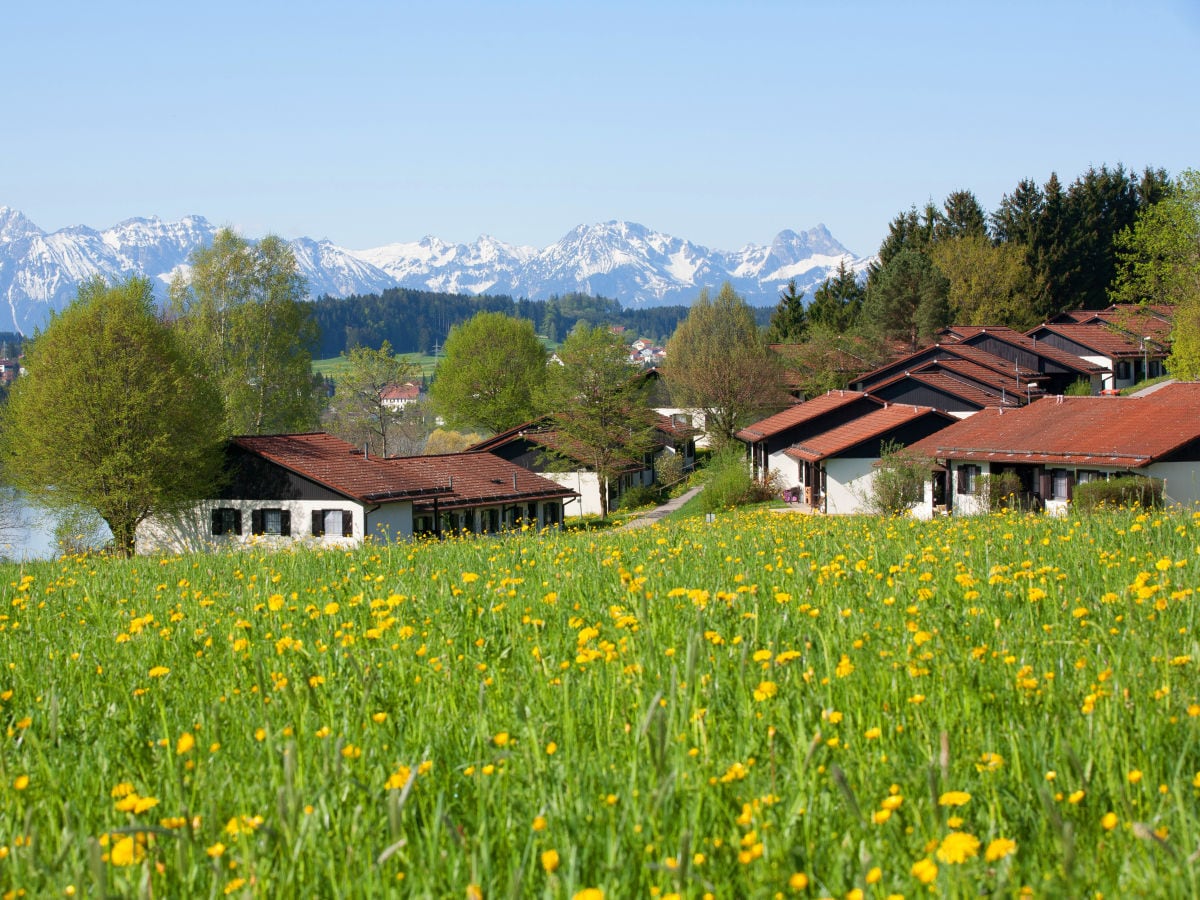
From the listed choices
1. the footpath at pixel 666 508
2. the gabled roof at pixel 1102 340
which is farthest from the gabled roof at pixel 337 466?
the gabled roof at pixel 1102 340

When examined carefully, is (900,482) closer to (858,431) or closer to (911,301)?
(858,431)

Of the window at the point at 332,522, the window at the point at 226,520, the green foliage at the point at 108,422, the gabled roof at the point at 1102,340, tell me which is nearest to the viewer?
the green foliage at the point at 108,422

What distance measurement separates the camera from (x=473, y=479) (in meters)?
57.9

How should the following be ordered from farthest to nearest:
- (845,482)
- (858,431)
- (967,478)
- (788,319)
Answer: (788,319), (858,431), (845,482), (967,478)

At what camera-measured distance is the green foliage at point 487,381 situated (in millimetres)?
94188

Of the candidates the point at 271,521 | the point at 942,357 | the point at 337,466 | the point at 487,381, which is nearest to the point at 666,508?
the point at 942,357

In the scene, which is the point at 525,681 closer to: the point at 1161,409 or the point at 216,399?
the point at 1161,409

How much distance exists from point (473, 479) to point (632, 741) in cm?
5436

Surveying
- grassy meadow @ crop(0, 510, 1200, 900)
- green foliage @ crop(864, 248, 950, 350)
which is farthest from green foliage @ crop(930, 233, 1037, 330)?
grassy meadow @ crop(0, 510, 1200, 900)

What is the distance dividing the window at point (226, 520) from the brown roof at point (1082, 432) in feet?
100

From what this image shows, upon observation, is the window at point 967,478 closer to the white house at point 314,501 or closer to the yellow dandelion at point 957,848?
the white house at point 314,501

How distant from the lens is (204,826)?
3270 mm

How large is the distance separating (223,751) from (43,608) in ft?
16.5

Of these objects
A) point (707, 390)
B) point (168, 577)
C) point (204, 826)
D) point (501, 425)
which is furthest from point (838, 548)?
point (501, 425)
